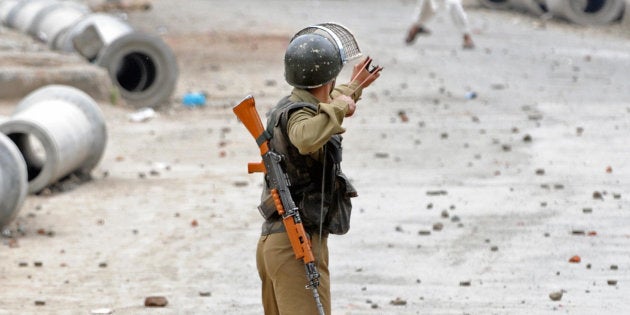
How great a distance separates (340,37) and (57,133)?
24.4 feet

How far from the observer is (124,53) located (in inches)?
723

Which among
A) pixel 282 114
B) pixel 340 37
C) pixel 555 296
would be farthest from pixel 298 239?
pixel 555 296

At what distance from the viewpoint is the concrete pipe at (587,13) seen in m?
25.3

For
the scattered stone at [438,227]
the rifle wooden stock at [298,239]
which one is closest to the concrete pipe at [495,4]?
the scattered stone at [438,227]

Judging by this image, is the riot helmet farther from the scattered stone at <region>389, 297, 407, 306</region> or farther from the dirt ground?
the scattered stone at <region>389, 297, 407, 306</region>

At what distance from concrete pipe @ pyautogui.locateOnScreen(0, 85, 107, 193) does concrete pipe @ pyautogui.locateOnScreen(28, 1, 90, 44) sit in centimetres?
1022

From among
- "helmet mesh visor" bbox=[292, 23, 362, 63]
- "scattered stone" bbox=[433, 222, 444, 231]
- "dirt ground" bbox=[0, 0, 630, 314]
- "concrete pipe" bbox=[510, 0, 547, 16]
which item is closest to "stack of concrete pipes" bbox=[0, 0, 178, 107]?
"dirt ground" bbox=[0, 0, 630, 314]

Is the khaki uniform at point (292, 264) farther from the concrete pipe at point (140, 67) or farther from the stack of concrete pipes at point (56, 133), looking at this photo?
the concrete pipe at point (140, 67)

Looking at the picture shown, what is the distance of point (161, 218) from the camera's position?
11.2 m

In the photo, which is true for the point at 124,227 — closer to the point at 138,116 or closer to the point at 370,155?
the point at 370,155

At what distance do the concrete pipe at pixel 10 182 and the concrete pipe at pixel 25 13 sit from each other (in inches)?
629

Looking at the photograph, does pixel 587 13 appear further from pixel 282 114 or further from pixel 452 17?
pixel 282 114

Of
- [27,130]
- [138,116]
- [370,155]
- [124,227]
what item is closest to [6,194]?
[124,227]

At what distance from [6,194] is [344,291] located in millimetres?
3255
